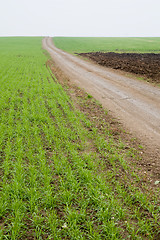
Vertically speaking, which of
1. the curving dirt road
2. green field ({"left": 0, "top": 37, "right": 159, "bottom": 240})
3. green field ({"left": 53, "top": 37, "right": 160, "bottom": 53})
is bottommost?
green field ({"left": 0, "top": 37, "right": 159, "bottom": 240})

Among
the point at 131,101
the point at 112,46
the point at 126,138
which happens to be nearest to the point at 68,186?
the point at 126,138

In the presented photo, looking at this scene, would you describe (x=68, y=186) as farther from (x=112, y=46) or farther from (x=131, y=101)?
(x=112, y=46)

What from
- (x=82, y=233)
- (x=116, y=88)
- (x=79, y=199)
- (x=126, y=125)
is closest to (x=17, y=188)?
(x=79, y=199)

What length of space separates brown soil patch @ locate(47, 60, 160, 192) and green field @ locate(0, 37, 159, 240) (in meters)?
0.22

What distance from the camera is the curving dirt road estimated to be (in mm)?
7730

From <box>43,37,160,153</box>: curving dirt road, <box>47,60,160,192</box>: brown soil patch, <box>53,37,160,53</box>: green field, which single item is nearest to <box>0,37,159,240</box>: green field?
<box>47,60,160,192</box>: brown soil patch

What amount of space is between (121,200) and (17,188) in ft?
8.17

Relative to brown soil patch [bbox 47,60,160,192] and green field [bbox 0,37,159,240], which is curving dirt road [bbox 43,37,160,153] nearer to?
brown soil patch [bbox 47,60,160,192]

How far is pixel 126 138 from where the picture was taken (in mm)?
7191

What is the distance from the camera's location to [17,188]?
430 cm

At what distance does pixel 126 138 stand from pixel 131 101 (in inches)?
193

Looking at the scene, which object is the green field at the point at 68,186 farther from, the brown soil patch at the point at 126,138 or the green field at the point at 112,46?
the green field at the point at 112,46

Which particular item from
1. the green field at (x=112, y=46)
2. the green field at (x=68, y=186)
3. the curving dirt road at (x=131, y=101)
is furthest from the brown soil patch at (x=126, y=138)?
the green field at (x=112, y=46)

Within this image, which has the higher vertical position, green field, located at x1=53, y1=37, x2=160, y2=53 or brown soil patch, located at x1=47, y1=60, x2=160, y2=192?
green field, located at x1=53, y1=37, x2=160, y2=53
